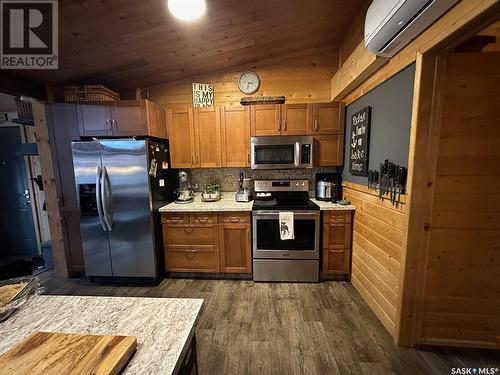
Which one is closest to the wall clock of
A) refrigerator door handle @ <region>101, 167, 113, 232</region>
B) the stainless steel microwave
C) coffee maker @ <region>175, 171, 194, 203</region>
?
the stainless steel microwave

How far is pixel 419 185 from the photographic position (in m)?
1.51

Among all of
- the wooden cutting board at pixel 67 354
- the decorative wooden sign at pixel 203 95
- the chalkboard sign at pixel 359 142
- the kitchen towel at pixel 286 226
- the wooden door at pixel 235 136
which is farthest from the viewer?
the decorative wooden sign at pixel 203 95

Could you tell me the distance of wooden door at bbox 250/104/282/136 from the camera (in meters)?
2.76

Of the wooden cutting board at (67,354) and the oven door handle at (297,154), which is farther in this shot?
the oven door handle at (297,154)

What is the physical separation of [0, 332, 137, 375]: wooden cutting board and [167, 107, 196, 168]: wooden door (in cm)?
240

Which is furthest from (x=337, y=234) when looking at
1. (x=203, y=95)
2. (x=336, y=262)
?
(x=203, y=95)

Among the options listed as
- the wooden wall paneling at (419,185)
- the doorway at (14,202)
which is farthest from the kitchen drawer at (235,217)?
the doorway at (14,202)

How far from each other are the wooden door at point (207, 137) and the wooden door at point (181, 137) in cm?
8

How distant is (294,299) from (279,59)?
306cm

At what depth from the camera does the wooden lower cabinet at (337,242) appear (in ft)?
8.28

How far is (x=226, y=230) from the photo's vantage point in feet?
8.61

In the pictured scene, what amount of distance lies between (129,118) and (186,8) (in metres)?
1.41

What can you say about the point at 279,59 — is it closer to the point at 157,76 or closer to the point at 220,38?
the point at 220,38

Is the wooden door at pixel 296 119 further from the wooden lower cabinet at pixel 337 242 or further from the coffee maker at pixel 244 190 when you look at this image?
the wooden lower cabinet at pixel 337 242
